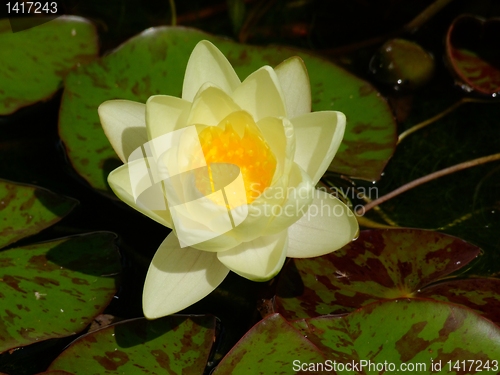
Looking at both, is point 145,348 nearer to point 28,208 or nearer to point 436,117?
point 28,208

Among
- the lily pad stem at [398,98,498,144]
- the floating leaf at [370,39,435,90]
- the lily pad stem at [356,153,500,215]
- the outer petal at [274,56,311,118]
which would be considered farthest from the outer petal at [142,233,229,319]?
the floating leaf at [370,39,435,90]

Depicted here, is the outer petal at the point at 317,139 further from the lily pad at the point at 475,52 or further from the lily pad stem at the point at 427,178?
the lily pad at the point at 475,52

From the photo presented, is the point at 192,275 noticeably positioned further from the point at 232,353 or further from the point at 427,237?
the point at 427,237

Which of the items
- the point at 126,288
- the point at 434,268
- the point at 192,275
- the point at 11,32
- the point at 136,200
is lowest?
the point at 126,288

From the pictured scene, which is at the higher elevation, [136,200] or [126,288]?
[136,200]

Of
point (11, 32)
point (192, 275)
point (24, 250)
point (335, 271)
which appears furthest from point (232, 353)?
point (11, 32)
